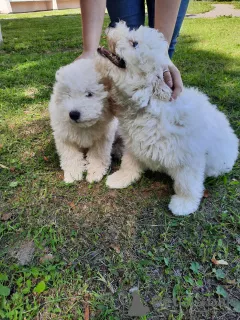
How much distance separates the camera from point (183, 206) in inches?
81.8

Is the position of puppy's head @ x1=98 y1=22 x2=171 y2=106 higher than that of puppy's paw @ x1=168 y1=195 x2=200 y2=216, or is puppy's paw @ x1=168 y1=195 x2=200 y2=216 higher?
puppy's head @ x1=98 y1=22 x2=171 y2=106

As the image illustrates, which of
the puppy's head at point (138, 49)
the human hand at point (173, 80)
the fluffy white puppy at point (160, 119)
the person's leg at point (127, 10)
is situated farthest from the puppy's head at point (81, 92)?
the person's leg at point (127, 10)

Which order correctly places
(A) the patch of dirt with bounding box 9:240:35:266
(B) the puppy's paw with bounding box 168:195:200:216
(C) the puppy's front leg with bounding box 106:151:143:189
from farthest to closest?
(C) the puppy's front leg with bounding box 106:151:143:189 < (B) the puppy's paw with bounding box 168:195:200:216 < (A) the patch of dirt with bounding box 9:240:35:266

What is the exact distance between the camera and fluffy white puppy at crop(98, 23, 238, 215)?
1.69 m

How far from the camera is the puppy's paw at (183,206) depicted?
2.06 meters

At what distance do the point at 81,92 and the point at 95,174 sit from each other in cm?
77

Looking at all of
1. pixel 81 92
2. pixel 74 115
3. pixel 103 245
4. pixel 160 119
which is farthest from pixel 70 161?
pixel 160 119

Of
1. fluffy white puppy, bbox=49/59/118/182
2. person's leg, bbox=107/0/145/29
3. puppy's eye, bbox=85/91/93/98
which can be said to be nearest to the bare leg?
fluffy white puppy, bbox=49/59/118/182

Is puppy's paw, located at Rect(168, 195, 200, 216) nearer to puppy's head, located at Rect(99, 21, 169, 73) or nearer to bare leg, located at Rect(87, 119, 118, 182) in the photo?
bare leg, located at Rect(87, 119, 118, 182)

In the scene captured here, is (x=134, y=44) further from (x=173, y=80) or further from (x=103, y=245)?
(x=103, y=245)

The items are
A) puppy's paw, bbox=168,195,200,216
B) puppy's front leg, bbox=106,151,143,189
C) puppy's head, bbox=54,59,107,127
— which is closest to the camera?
puppy's head, bbox=54,59,107,127

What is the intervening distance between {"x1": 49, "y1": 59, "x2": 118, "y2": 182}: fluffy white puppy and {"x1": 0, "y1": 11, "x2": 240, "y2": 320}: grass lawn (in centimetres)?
18

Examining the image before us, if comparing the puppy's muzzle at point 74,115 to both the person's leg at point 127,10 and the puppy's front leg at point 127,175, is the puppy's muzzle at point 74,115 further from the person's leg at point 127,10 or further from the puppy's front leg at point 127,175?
the person's leg at point 127,10

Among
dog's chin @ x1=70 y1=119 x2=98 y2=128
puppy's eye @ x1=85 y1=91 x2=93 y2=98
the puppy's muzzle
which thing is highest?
puppy's eye @ x1=85 y1=91 x2=93 y2=98
